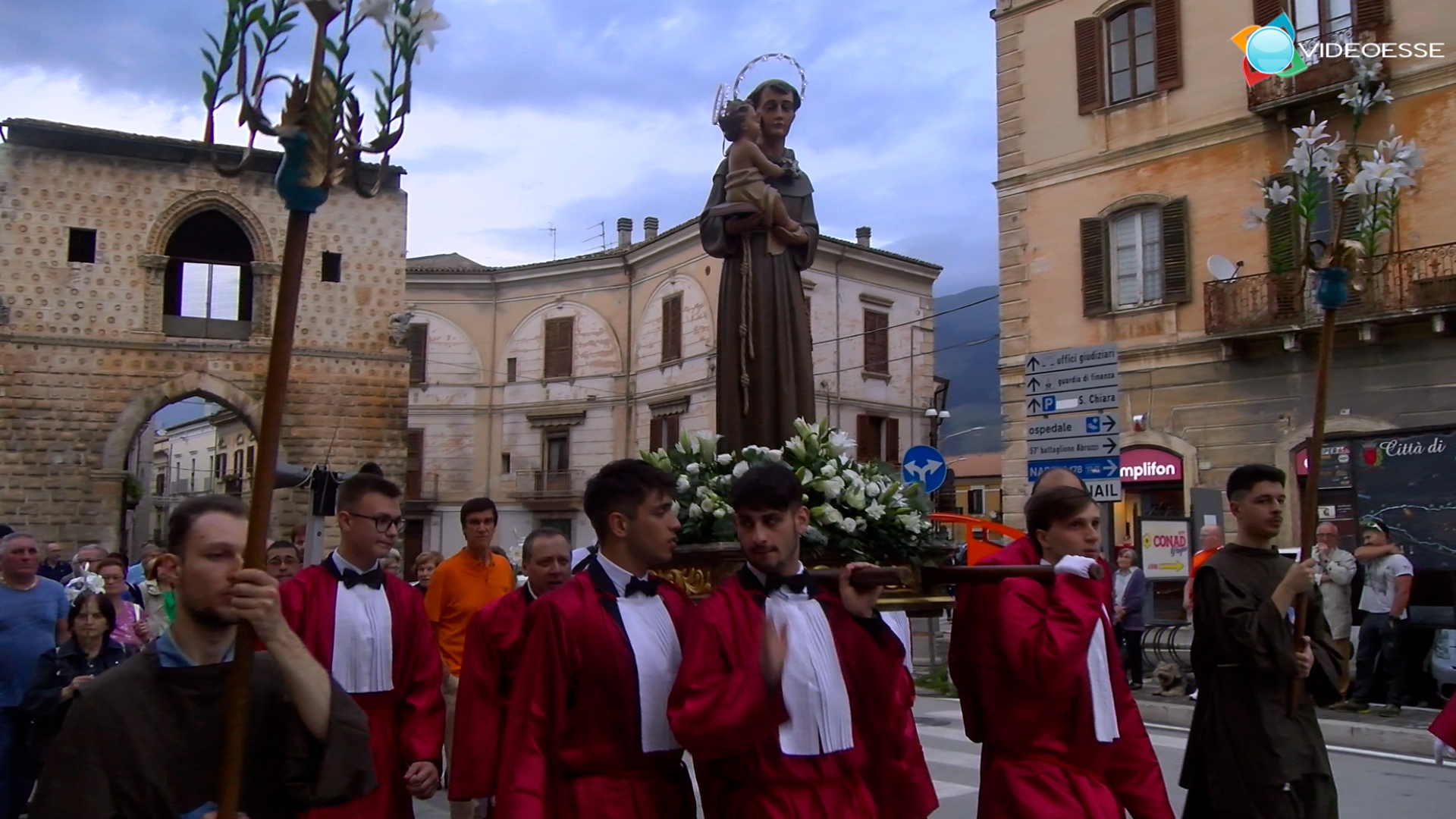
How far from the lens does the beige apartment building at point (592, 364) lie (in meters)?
36.9

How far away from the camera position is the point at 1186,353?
1958 centimetres

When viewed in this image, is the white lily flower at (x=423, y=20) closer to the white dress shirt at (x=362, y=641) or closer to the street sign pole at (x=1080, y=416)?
the white dress shirt at (x=362, y=641)

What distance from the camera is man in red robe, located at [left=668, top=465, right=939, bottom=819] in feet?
11.3

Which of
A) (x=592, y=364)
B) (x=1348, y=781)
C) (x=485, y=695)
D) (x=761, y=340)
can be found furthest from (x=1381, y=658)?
(x=592, y=364)

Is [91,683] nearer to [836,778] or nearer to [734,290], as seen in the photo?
[836,778]

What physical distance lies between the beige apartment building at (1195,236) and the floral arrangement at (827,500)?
457 inches

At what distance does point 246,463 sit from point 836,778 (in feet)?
134

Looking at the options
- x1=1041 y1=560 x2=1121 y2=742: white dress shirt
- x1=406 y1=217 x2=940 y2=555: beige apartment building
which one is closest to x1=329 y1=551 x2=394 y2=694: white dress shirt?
x1=1041 y1=560 x2=1121 y2=742: white dress shirt

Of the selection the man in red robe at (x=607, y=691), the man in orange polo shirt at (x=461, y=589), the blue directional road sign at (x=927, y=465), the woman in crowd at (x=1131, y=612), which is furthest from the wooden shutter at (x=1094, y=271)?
the man in red robe at (x=607, y=691)

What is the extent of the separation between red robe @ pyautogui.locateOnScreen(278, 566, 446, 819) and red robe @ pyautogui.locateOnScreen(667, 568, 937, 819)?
129 cm

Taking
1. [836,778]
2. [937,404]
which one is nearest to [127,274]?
[937,404]

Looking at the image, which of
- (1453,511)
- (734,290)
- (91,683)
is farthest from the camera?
(1453,511)

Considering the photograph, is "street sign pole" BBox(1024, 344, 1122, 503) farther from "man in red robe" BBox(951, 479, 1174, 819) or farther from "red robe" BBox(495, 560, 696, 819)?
"red robe" BBox(495, 560, 696, 819)

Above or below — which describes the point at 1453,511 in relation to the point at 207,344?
below
